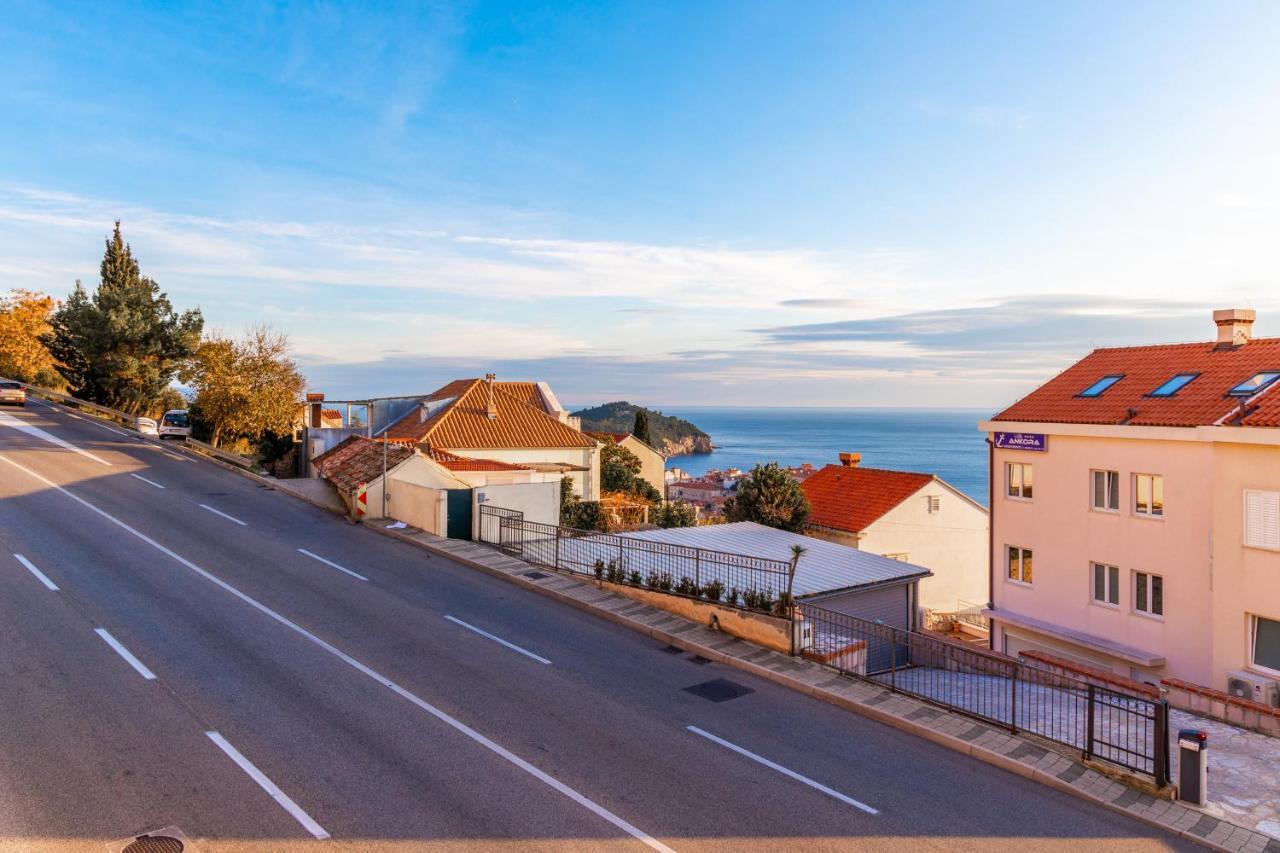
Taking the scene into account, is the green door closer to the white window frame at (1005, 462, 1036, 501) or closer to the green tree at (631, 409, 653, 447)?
the white window frame at (1005, 462, 1036, 501)

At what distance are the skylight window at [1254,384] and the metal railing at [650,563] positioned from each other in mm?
12732

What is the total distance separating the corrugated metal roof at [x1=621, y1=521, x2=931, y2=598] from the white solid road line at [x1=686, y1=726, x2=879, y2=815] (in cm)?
654

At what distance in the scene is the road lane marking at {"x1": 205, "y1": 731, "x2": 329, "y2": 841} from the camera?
777cm

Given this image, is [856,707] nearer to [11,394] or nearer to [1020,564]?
[1020,564]

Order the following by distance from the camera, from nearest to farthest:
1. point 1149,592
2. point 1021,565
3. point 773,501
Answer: point 1149,592, point 1021,565, point 773,501

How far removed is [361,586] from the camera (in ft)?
57.0

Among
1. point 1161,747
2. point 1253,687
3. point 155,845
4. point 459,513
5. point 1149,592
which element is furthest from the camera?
point 459,513

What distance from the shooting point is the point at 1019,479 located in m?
25.2

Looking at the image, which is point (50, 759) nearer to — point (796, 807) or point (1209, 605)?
point (796, 807)

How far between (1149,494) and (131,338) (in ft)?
168

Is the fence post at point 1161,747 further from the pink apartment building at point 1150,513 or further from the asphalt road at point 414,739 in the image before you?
the pink apartment building at point 1150,513

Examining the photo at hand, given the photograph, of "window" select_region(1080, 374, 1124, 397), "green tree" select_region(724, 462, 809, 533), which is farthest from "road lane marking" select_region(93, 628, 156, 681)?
"green tree" select_region(724, 462, 809, 533)

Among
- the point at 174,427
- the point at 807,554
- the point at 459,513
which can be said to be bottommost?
the point at 807,554

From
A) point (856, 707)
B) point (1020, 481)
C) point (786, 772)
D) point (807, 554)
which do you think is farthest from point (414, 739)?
point (1020, 481)
